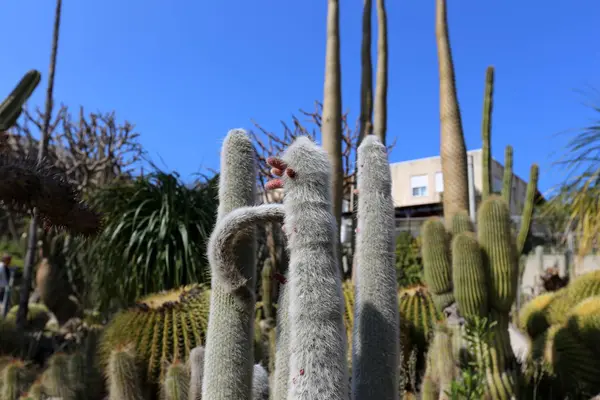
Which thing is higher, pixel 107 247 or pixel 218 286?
pixel 107 247

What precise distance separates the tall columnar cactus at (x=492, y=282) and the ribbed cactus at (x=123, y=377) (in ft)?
8.62

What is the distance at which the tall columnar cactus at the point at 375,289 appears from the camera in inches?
69.8

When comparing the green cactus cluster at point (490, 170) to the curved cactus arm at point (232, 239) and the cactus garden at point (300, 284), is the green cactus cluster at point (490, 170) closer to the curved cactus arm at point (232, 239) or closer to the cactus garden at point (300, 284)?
the cactus garden at point (300, 284)

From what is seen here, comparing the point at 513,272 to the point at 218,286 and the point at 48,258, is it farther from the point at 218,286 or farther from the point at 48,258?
the point at 48,258

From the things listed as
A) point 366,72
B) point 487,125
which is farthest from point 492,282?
point 366,72

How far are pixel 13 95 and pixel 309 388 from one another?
13.2 ft

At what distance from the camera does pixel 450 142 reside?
661 cm

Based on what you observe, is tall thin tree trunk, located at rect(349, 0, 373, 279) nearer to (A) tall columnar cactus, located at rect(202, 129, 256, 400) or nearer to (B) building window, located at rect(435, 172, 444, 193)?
(A) tall columnar cactus, located at rect(202, 129, 256, 400)

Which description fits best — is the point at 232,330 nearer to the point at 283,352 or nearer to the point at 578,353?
the point at 283,352

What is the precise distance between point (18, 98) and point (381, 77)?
18.1ft

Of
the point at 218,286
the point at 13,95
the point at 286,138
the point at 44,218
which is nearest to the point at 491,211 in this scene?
the point at 218,286

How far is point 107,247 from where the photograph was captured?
23.6 feet

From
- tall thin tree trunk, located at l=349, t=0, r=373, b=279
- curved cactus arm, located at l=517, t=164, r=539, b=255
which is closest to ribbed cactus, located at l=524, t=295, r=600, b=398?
curved cactus arm, located at l=517, t=164, r=539, b=255

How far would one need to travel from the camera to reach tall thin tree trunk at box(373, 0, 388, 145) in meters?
7.87
